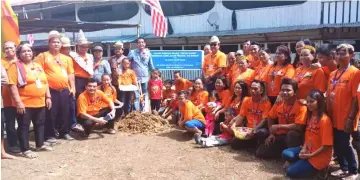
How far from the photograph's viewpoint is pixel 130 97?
7969mm

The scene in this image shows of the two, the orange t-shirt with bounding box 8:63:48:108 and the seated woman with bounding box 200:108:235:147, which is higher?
the orange t-shirt with bounding box 8:63:48:108

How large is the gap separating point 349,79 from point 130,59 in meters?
5.20

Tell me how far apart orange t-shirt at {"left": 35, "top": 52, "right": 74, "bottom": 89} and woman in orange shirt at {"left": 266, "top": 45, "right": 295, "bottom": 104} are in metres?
3.38

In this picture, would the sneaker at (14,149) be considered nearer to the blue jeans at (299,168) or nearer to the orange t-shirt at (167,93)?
the blue jeans at (299,168)

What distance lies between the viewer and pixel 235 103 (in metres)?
6.20

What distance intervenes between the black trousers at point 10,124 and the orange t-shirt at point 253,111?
3.53m

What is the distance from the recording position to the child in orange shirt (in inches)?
303

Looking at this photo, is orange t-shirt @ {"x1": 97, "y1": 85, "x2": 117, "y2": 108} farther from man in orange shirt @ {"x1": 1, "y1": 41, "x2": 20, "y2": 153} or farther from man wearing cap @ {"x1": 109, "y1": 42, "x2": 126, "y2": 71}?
man in orange shirt @ {"x1": 1, "y1": 41, "x2": 20, "y2": 153}

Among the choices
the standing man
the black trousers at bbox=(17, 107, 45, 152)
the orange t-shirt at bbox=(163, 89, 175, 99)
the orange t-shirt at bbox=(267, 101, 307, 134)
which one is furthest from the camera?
the orange t-shirt at bbox=(163, 89, 175, 99)

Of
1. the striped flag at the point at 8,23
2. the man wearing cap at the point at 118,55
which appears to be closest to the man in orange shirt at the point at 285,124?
the man wearing cap at the point at 118,55

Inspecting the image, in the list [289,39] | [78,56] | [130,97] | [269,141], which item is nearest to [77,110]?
[78,56]

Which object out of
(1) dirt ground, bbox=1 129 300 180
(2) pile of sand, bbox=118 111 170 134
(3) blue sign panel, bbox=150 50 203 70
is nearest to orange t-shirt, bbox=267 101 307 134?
(1) dirt ground, bbox=1 129 300 180

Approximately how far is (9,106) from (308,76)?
436cm

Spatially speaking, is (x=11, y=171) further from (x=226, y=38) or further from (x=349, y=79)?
(x=226, y=38)
